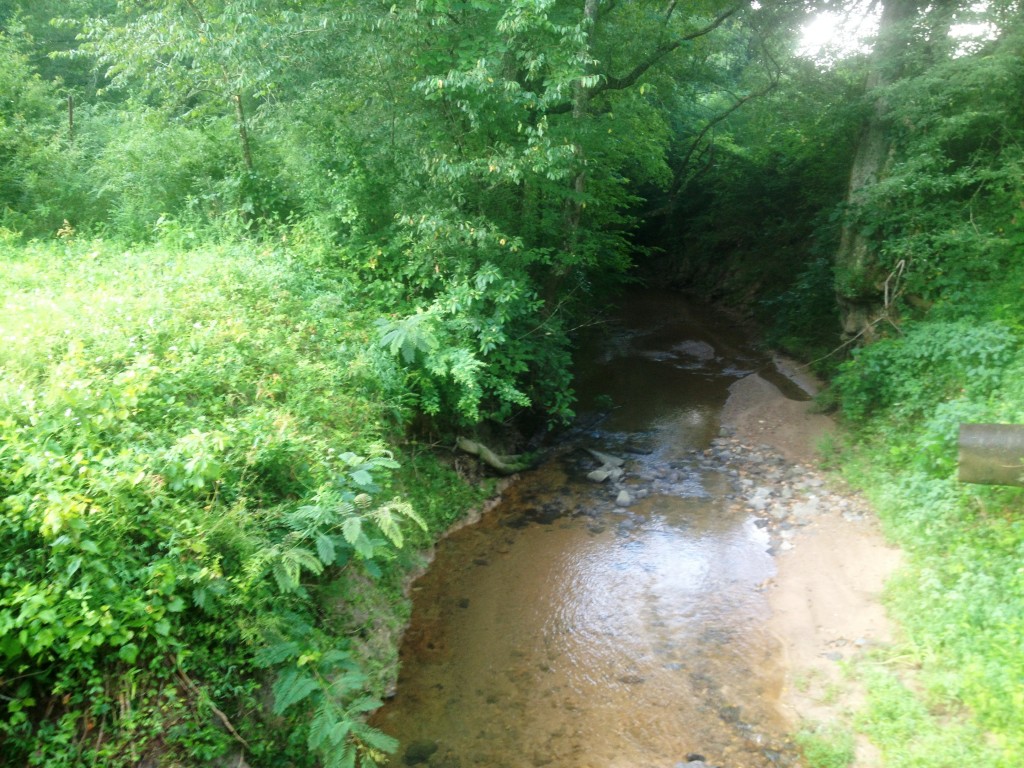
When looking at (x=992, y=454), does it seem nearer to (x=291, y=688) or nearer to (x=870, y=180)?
(x=291, y=688)

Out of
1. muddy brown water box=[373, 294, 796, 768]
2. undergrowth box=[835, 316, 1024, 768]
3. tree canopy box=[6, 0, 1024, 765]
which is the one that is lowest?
muddy brown water box=[373, 294, 796, 768]

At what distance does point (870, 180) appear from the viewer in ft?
40.7

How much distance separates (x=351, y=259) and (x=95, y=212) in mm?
5749

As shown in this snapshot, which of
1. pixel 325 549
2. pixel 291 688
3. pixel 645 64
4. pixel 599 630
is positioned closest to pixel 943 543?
pixel 599 630

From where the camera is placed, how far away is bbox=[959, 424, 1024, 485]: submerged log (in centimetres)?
640

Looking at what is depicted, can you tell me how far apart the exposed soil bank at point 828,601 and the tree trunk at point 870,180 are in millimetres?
3505

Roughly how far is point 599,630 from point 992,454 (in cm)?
440

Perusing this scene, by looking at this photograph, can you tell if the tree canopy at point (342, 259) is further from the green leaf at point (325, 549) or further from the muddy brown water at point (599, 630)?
the muddy brown water at point (599, 630)

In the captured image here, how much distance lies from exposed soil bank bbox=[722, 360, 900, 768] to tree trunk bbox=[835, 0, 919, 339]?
138 inches

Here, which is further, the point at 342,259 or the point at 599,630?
the point at 342,259

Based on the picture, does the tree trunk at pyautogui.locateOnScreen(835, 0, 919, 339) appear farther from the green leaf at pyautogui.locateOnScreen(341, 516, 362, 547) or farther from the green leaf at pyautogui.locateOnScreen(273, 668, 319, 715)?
the green leaf at pyautogui.locateOnScreen(273, 668, 319, 715)

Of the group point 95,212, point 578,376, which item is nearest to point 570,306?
point 578,376

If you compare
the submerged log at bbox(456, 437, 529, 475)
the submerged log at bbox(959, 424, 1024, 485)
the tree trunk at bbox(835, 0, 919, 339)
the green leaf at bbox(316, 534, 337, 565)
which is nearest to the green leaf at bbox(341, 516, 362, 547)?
the green leaf at bbox(316, 534, 337, 565)

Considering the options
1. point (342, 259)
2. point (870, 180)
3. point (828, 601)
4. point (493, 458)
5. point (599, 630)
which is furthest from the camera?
point (870, 180)
